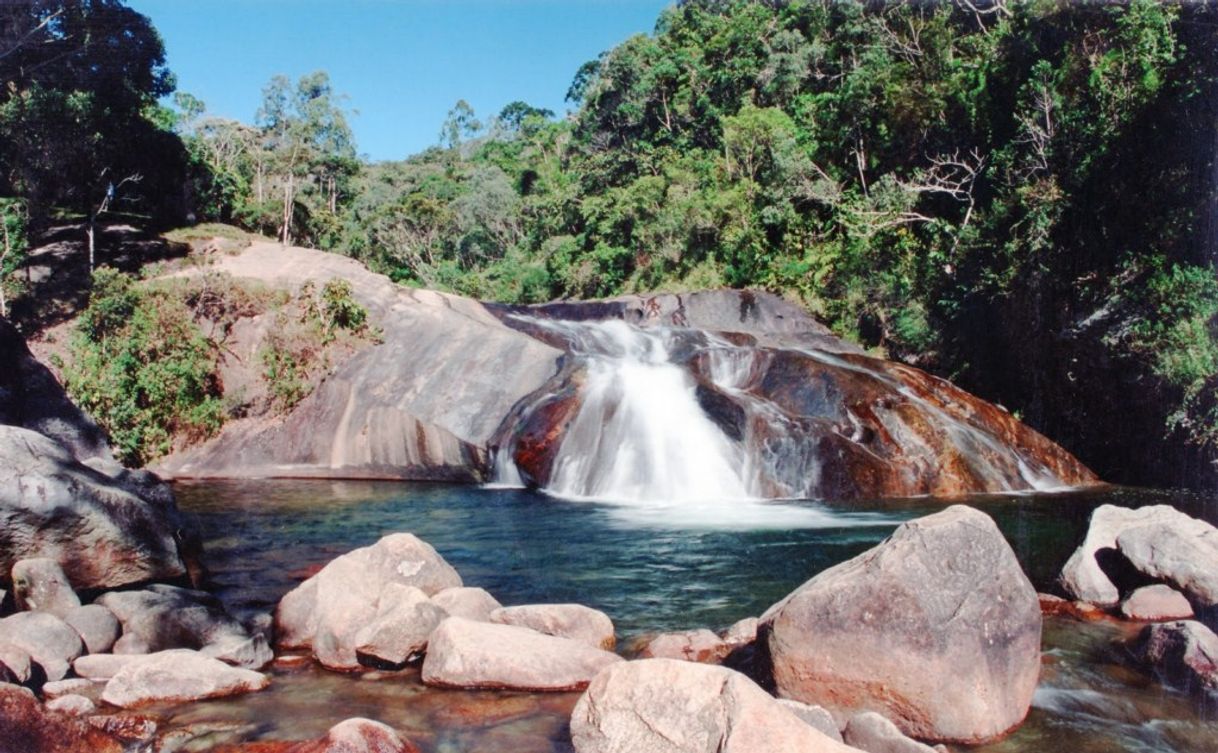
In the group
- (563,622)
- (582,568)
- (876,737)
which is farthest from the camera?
(582,568)

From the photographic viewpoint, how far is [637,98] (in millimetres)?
42844

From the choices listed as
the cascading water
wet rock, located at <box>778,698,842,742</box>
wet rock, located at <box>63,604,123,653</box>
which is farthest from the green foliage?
wet rock, located at <box>778,698,842,742</box>

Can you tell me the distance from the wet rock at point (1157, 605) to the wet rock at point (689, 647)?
4.10 m

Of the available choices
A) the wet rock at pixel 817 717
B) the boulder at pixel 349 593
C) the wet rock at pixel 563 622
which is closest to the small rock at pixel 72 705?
the boulder at pixel 349 593

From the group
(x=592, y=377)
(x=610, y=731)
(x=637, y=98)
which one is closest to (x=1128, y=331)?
(x=592, y=377)

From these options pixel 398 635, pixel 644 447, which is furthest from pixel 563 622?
pixel 644 447

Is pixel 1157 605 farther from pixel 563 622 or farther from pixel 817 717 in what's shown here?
pixel 563 622

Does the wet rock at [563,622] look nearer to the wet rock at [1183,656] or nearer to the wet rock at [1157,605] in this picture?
the wet rock at [1183,656]

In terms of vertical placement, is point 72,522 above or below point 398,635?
above

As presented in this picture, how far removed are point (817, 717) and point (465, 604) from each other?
3496mm

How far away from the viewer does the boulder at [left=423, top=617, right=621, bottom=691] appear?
21.4ft

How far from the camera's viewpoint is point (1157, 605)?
326 inches

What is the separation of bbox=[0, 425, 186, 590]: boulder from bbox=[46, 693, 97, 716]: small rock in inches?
94.6

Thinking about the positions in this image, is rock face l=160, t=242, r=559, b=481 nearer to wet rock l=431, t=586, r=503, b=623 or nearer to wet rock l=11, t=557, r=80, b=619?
wet rock l=431, t=586, r=503, b=623
